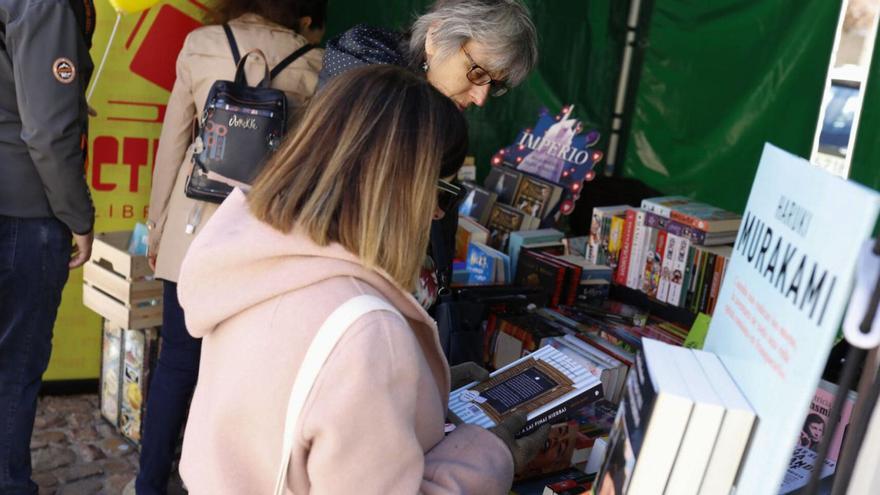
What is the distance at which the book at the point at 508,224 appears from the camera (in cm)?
388

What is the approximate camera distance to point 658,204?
339cm

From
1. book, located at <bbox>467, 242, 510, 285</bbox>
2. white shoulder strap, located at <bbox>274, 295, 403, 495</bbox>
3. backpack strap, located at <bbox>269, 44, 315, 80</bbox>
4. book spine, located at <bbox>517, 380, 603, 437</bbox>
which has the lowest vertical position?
book, located at <bbox>467, 242, 510, 285</bbox>

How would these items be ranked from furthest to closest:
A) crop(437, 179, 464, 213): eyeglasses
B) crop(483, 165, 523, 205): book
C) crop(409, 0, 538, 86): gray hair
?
crop(483, 165, 523, 205): book → crop(409, 0, 538, 86): gray hair → crop(437, 179, 464, 213): eyeglasses

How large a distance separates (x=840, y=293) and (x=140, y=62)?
3.25 m

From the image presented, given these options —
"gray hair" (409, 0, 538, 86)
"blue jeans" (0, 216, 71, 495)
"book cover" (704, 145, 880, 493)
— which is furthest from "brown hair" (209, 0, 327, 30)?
"book cover" (704, 145, 880, 493)

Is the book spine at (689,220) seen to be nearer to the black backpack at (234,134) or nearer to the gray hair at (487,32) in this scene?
the gray hair at (487,32)

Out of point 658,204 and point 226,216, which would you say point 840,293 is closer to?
point 226,216

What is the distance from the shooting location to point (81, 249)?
2.75m

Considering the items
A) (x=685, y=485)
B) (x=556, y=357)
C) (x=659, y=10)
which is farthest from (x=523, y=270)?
(x=685, y=485)

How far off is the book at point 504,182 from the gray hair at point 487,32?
1.74 metres

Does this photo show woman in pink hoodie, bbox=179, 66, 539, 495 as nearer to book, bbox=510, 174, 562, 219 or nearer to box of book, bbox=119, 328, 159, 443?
box of book, bbox=119, 328, 159, 443

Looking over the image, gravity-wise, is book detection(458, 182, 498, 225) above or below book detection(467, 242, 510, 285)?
above

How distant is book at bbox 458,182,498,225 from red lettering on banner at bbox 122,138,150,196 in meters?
1.40

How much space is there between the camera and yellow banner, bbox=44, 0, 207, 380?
3.49 metres
